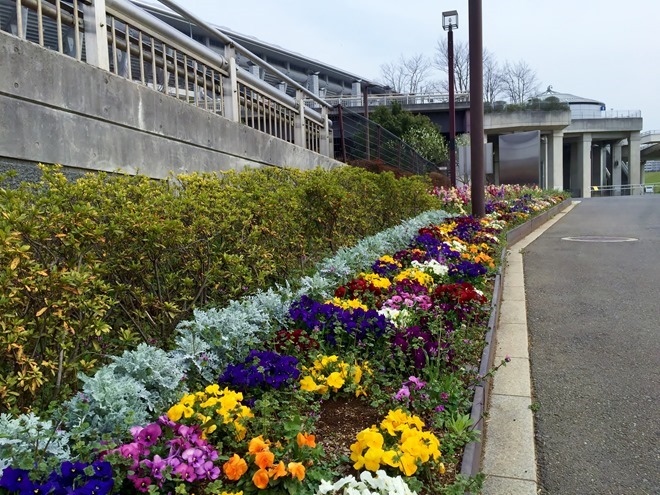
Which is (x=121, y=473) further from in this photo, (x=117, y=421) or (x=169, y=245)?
(x=169, y=245)

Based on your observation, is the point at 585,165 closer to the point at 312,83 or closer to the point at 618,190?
the point at 618,190

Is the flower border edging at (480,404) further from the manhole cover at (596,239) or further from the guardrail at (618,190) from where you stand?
the guardrail at (618,190)

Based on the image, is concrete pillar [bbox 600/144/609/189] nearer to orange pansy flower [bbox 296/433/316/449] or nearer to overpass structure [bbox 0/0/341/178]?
overpass structure [bbox 0/0/341/178]

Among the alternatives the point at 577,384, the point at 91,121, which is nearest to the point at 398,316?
the point at 577,384

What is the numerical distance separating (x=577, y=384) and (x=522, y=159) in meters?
29.6

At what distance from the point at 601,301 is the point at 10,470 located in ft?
19.5

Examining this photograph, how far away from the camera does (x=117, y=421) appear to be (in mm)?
2092

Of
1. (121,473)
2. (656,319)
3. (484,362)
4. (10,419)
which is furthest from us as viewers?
(656,319)

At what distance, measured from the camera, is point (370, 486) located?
1978 mm

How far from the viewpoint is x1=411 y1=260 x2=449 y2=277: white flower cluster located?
18.4 feet

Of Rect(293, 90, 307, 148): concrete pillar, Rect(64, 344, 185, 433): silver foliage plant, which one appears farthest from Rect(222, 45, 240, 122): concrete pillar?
Rect(64, 344, 185, 433): silver foliage plant

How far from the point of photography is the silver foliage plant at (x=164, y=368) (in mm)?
2076

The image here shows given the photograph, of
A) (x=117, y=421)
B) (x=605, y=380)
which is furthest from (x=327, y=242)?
(x=117, y=421)

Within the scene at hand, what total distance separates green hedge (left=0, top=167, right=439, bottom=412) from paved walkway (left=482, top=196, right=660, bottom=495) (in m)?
1.99
